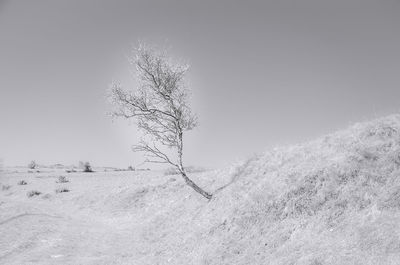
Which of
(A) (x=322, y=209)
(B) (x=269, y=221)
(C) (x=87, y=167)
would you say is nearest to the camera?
(A) (x=322, y=209)

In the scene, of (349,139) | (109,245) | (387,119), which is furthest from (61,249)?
(387,119)

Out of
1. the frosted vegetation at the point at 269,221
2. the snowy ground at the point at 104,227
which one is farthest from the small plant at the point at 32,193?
the frosted vegetation at the point at 269,221

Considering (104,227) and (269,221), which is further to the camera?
(104,227)

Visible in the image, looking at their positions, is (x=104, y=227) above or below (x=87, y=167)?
below

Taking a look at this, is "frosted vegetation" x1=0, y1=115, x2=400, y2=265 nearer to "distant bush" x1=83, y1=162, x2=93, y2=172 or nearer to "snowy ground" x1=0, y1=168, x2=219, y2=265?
"snowy ground" x1=0, y1=168, x2=219, y2=265

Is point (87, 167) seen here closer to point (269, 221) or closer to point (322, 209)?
point (269, 221)

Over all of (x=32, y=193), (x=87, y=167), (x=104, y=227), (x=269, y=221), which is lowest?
(x=104, y=227)

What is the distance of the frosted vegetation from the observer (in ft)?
27.9

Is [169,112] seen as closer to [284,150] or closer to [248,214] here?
[284,150]

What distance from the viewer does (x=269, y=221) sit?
1112cm

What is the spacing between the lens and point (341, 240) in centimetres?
826

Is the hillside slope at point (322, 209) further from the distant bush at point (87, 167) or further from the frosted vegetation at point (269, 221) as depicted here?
the distant bush at point (87, 167)

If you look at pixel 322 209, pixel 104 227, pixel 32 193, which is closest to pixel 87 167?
pixel 32 193

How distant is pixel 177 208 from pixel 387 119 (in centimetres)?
1106
